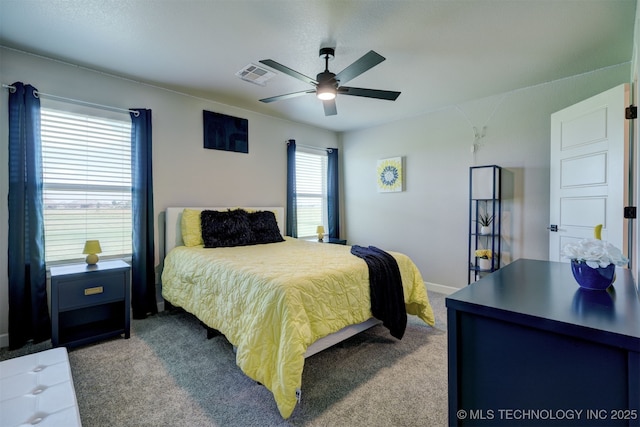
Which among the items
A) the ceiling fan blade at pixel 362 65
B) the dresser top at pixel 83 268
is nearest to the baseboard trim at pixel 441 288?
the ceiling fan blade at pixel 362 65

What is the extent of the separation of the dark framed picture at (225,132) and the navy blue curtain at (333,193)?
1.60 metres

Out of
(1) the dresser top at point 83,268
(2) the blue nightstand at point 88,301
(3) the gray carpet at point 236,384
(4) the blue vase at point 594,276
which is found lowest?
(3) the gray carpet at point 236,384

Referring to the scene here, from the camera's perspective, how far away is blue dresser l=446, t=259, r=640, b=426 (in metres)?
0.75

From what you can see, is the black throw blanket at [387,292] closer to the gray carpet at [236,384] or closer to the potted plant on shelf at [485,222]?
the gray carpet at [236,384]

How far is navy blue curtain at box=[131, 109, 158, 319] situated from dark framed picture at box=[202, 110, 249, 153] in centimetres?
70

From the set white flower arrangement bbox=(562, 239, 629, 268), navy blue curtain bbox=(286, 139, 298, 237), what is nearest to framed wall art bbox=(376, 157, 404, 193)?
navy blue curtain bbox=(286, 139, 298, 237)

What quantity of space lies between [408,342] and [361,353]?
48cm

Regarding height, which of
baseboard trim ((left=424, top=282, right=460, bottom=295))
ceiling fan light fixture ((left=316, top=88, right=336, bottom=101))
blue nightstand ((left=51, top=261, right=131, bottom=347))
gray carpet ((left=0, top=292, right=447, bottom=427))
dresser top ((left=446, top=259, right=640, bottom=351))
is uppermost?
ceiling fan light fixture ((left=316, top=88, right=336, bottom=101))

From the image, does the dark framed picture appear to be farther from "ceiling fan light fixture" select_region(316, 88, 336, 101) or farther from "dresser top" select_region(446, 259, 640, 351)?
"dresser top" select_region(446, 259, 640, 351)

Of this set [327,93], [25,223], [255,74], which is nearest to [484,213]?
[327,93]

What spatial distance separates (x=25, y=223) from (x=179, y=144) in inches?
62.1

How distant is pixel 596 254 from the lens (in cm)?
108

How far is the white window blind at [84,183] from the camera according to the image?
268 centimetres

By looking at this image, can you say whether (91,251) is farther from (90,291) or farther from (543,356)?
(543,356)
